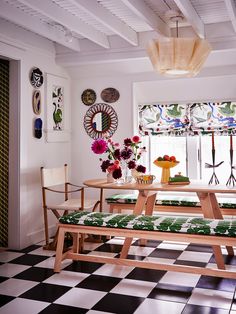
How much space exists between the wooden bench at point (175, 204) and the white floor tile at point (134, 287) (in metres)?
1.54

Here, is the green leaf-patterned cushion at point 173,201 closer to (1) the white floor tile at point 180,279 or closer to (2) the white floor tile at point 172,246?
(2) the white floor tile at point 172,246

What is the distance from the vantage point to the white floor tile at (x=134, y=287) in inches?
137

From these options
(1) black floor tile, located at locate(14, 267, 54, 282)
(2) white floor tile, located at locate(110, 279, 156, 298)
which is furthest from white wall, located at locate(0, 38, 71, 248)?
(2) white floor tile, located at locate(110, 279, 156, 298)

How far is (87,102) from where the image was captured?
6141 mm

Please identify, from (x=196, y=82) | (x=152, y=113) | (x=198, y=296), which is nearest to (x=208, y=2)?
(x=196, y=82)

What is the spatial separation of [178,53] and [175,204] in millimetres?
2063

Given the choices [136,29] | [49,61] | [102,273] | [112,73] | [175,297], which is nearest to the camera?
[175,297]

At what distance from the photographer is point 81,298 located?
337 cm

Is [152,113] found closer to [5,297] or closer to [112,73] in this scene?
[112,73]

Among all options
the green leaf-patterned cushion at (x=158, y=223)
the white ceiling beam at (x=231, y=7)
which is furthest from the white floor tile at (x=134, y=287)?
the white ceiling beam at (x=231, y=7)

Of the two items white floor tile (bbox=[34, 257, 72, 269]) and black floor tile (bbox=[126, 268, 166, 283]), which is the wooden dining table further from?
white floor tile (bbox=[34, 257, 72, 269])

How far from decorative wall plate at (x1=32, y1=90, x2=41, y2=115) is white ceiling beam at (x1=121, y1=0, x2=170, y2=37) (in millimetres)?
1791

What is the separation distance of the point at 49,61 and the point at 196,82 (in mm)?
2112

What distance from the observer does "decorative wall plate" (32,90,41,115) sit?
207 inches
